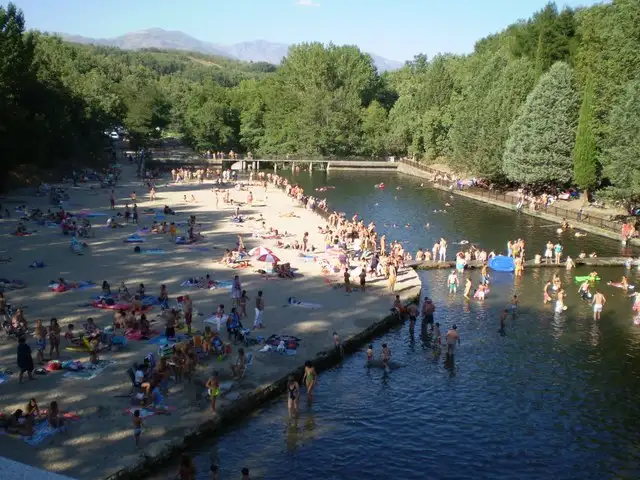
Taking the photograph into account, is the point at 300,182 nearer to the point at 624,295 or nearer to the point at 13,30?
the point at 13,30

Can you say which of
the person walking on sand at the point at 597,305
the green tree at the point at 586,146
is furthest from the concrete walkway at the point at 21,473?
the green tree at the point at 586,146

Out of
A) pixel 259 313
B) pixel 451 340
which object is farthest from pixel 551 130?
pixel 259 313

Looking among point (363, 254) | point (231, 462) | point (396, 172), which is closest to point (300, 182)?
point (396, 172)

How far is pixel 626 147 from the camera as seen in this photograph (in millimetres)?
39375

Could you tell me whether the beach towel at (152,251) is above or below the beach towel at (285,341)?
above

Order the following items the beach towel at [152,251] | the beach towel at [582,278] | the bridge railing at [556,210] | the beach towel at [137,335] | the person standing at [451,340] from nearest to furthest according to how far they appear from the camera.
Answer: the beach towel at [137,335]
the person standing at [451,340]
the beach towel at [582,278]
the beach towel at [152,251]
the bridge railing at [556,210]

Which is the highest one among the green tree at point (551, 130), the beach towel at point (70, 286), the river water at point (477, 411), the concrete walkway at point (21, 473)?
the green tree at point (551, 130)

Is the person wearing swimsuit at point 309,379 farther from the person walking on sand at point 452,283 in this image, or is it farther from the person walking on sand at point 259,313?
the person walking on sand at point 452,283

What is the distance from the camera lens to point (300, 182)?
70062mm

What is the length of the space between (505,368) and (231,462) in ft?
33.5

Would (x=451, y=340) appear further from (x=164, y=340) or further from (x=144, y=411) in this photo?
(x=144, y=411)

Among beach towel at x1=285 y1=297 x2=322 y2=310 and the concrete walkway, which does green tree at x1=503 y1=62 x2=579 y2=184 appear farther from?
the concrete walkway

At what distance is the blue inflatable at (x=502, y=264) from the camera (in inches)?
1287

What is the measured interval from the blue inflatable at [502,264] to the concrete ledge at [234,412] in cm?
1182
